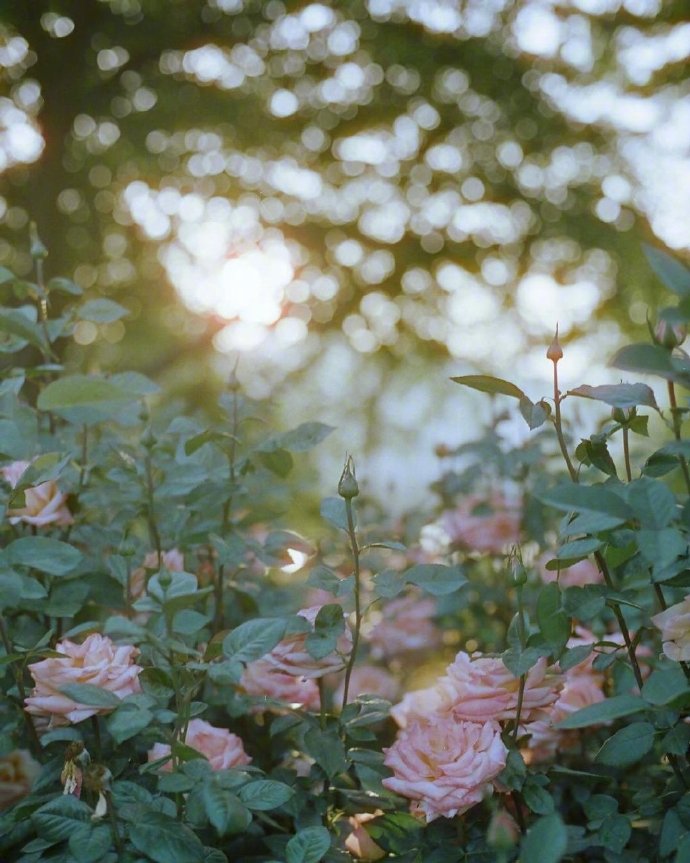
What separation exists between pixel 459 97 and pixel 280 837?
4826mm

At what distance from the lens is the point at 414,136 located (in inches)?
205

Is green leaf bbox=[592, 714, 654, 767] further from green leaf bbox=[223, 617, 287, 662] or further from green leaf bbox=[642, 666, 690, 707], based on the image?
green leaf bbox=[223, 617, 287, 662]

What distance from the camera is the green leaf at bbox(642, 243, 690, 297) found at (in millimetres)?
534

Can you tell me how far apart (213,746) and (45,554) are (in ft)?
0.70

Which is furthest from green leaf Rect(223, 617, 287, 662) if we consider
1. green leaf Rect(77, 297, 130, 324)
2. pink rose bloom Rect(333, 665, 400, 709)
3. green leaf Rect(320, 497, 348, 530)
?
pink rose bloom Rect(333, 665, 400, 709)

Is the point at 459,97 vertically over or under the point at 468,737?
under

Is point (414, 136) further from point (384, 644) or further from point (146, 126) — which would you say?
point (384, 644)

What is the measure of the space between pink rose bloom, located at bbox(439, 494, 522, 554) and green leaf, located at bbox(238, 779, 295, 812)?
2.94ft

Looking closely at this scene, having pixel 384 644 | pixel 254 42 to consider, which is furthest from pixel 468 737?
pixel 254 42

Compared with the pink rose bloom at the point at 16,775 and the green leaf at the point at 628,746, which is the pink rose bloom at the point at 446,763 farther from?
the pink rose bloom at the point at 16,775

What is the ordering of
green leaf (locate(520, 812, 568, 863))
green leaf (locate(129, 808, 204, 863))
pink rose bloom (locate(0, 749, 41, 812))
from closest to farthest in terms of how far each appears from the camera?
green leaf (locate(520, 812, 568, 863))
green leaf (locate(129, 808, 204, 863))
pink rose bloom (locate(0, 749, 41, 812))

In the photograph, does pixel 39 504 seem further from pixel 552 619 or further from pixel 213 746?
pixel 552 619

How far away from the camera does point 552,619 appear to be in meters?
0.65

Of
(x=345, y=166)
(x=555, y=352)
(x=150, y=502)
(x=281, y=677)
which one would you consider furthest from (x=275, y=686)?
(x=345, y=166)
